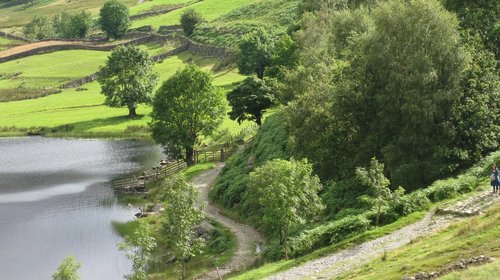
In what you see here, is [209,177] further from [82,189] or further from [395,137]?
[395,137]

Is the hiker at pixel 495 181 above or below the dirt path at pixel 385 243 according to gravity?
above

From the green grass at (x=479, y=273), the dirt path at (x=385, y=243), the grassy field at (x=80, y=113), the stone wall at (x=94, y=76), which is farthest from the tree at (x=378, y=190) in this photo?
the stone wall at (x=94, y=76)

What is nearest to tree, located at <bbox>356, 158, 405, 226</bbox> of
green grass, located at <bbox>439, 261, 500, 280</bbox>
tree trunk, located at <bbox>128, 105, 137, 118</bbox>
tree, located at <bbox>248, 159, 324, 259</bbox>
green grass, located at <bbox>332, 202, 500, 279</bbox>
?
tree, located at <bbox>248, 159, 324, 259</bbox>

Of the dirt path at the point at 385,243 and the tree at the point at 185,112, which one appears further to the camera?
the tree at the point at 185,112

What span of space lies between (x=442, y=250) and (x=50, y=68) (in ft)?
523

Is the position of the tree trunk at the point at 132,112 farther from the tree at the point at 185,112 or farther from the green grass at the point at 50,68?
the green grass at the point at 50,68

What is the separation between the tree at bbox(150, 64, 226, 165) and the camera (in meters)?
84.2

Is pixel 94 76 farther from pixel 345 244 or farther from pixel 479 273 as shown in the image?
pixel 479 273

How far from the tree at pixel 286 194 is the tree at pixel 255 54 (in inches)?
3266

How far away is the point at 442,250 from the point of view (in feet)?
105

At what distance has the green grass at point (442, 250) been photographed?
98.0ft

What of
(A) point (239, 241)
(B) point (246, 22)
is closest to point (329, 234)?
(A) point (239, 241)

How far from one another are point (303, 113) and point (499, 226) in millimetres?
25291

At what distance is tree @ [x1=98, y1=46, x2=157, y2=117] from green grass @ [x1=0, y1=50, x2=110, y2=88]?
43496 millimetres
